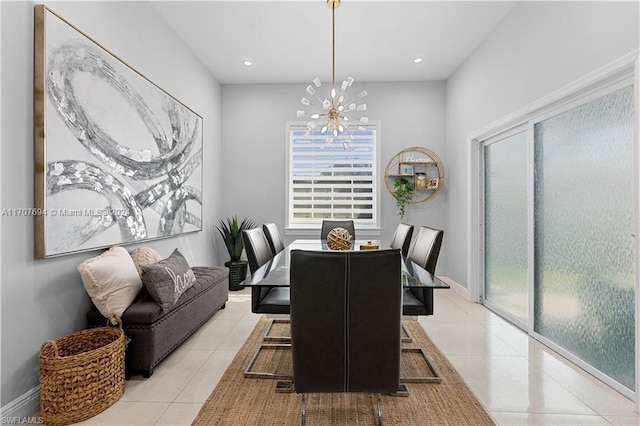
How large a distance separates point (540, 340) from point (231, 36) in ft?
13.6

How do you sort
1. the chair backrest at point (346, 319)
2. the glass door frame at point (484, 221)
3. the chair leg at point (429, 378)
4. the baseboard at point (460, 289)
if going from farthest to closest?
1. the baseboard at point (460, 289)
2. the glass door frame at point (484, 221)
3. the chair leg at point (429, 378)
4. the chair backrest at point (346, 319)

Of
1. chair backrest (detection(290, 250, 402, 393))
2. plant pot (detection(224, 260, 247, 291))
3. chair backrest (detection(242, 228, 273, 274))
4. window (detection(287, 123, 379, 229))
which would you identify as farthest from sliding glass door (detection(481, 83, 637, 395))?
plant pot (detection(224, 260, 247, 291))

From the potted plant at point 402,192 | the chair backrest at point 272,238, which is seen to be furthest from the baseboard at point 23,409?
the potted plant at point 402,192

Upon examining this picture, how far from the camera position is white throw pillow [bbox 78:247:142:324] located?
1.96 meters

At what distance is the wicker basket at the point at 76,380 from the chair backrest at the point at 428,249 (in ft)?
6.62

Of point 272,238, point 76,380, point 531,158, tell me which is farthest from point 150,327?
point 531,158

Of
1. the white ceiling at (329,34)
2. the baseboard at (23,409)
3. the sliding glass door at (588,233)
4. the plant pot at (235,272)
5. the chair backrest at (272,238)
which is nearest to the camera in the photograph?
the baseboard at (23,409)

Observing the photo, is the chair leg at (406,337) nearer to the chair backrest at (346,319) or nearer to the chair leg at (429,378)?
the chair leg at (429,378)

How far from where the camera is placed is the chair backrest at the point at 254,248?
7.88 feet

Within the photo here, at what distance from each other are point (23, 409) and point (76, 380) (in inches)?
13.6

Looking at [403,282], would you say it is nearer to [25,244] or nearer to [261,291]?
[261,291]

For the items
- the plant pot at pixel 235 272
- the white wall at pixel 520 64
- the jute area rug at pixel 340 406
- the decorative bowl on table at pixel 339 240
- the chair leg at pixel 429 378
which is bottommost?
the jute area rug at pixel 340 406

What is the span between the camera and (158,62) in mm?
3043

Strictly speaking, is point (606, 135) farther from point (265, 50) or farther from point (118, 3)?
point (118, 3)
